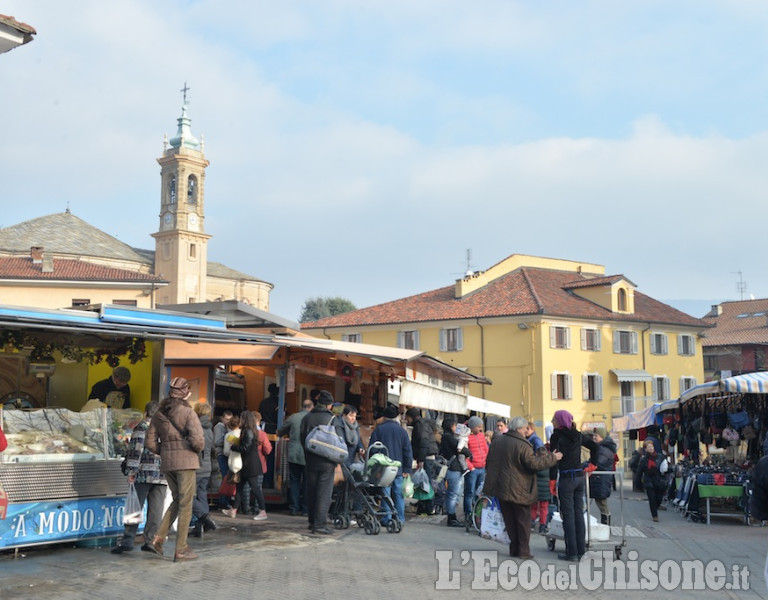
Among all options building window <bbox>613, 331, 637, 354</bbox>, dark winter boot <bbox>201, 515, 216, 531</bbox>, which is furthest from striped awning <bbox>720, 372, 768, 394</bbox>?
building window <bbox>613, 331, 637, 354</bbox>

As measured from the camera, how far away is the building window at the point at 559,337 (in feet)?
157

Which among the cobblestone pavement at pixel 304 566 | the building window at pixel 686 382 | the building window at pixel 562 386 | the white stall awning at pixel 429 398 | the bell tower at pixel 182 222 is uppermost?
the bell tower at pixel 182 222

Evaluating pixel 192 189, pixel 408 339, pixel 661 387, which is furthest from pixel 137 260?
pixel 661 387

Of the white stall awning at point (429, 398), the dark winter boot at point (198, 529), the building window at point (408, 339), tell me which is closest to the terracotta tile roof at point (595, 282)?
the building window at point (408, 339)

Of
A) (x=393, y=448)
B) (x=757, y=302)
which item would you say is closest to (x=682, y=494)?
(x=393, y=448)

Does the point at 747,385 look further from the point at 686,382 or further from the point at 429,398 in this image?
the point at 686,382

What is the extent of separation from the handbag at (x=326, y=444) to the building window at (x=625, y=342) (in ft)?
139

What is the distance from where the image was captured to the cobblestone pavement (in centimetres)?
705

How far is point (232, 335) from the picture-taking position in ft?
34.3

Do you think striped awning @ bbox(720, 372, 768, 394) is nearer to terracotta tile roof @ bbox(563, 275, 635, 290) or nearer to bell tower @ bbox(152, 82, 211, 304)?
terracotta tile roof @ bbox(563, 275, 635, 290)

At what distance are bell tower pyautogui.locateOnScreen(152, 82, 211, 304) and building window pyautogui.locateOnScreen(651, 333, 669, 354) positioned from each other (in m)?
44.9

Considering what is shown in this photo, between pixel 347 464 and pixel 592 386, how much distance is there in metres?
39.7

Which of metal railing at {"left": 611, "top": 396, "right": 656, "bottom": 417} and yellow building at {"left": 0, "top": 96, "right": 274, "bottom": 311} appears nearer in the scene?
yellow building at {"left": 0, "top": 96, "right": 274, "bottom": 311}

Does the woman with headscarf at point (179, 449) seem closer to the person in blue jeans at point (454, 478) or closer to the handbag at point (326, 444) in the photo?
the handbag at point (326, 444)
